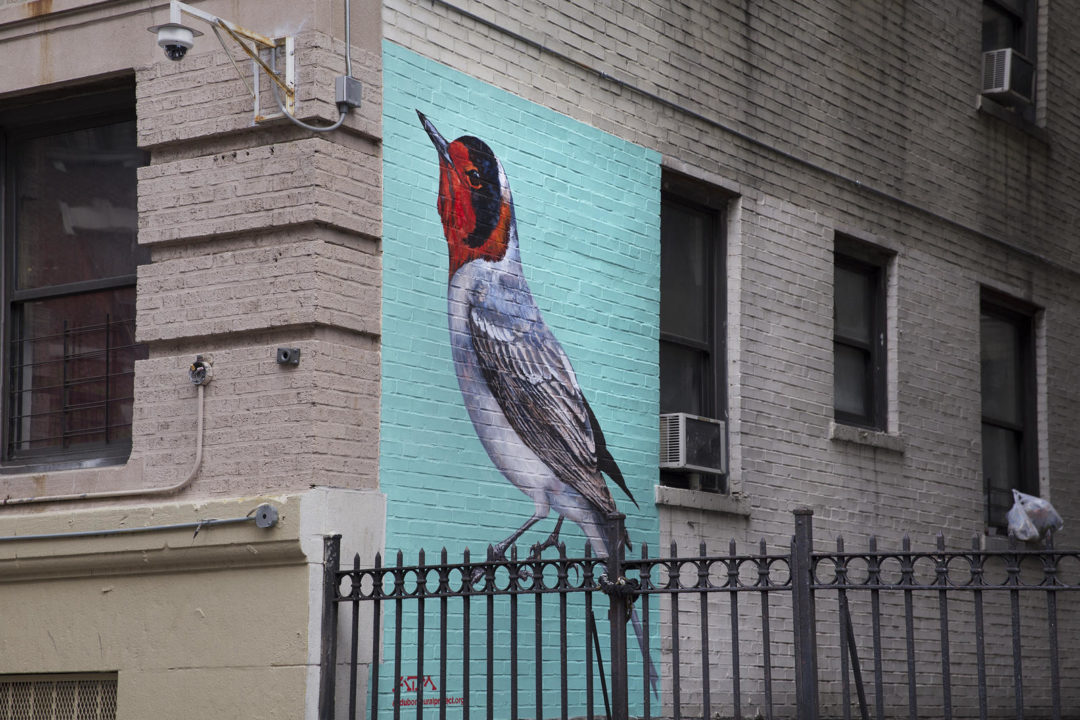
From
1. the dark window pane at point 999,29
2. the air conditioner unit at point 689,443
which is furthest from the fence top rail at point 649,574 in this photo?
the dark window pane at point 999,29

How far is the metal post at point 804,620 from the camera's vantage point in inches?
278

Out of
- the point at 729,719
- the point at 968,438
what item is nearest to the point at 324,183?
the point at 729,719

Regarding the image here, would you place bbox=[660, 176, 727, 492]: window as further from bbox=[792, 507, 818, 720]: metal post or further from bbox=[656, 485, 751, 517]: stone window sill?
bbox=[792, 507, 818, 720]: metal post

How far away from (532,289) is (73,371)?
9.80 feet

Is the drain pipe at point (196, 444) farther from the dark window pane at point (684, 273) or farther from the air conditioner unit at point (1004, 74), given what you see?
the air conditioner unit at point (1004, 74)

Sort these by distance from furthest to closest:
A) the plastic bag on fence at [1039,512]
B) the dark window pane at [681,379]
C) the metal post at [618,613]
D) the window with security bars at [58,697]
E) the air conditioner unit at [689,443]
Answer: the plastic bag on fence at [1039,512], the dark window pane at [681,379], the air conditioner unit at [689,443], the window with security bars at [58,697], the metal post at [618,613]

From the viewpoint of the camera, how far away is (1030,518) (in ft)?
45.9

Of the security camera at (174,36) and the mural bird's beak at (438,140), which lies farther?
the mural bird's beak at (438,140)

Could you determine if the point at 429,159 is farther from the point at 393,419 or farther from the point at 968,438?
the point at 968,438

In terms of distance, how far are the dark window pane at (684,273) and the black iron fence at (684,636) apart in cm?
183

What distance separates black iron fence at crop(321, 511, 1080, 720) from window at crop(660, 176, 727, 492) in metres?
1.28

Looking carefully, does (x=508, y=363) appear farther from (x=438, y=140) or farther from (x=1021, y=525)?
(x=1021, y=525)

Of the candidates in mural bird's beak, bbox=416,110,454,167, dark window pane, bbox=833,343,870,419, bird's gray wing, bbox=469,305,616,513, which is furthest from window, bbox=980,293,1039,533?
mural bird's beak, bbox=416,110,454,167

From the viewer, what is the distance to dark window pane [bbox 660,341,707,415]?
11.3 m
